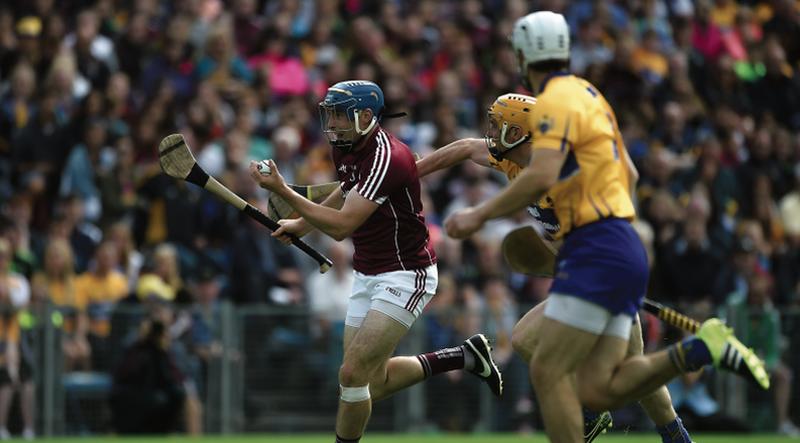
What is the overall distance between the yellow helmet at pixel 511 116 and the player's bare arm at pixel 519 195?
5.90ft

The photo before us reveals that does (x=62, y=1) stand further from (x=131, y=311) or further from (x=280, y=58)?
(x=131, y=311)

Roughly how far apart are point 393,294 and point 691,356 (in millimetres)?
2296

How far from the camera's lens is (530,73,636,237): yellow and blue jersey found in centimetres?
744

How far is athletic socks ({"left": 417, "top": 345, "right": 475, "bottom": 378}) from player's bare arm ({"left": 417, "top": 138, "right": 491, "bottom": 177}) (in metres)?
1.27

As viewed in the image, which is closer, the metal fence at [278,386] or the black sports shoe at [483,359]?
the black sports shoe at [483,359]

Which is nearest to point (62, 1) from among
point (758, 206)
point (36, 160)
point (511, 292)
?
point (36, 160)

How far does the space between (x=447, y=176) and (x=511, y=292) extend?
1.62 meters

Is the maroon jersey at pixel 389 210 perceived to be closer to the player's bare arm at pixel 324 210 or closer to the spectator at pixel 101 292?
the player's bare arm at pixel 324 210

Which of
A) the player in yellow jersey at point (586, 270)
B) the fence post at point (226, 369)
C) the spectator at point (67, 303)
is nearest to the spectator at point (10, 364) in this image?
the spectator at point (67, 303)

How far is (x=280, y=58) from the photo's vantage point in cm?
1747

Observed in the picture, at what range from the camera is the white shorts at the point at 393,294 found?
30.7 feet

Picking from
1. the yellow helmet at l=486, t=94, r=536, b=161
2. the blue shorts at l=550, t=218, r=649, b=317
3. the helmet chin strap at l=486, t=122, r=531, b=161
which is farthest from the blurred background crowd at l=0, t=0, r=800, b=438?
the blue shorts at l=550, t=218, r=649, b=317

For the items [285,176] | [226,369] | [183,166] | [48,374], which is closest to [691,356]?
[183,166]

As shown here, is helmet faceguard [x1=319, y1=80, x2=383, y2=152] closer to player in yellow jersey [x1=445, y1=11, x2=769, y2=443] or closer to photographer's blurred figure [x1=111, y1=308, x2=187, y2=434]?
player in yellow jersey [x1=445, y1=11, x2=769, y2=443]
